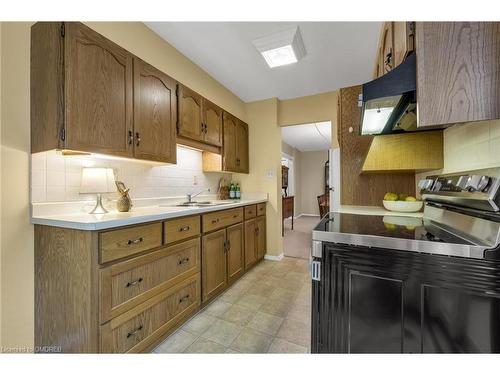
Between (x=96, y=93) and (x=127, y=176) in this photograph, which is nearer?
(x=96, y=93)

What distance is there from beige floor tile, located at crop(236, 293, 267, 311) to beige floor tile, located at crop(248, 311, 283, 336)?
109 millimetres

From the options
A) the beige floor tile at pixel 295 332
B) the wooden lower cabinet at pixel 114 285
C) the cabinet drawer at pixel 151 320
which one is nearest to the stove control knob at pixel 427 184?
the beige floor tile at pixel 295 332

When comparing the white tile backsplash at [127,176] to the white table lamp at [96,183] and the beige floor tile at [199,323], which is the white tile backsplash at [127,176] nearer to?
the white table lamp at [96,183]

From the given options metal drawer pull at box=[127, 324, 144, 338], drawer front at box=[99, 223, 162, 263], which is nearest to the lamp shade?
drawer front at box=[99, 223, 162, 263]

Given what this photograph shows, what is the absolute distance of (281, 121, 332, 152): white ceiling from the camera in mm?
4387

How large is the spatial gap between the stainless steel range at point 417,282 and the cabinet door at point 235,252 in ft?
4.31

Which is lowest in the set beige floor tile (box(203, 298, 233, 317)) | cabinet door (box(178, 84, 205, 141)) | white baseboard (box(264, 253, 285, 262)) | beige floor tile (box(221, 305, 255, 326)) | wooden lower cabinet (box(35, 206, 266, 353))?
beige floor tile (box(221, 305, 255, 326))

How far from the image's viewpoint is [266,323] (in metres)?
1.63

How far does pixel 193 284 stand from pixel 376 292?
1.30m

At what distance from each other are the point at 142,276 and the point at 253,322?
0.93 m

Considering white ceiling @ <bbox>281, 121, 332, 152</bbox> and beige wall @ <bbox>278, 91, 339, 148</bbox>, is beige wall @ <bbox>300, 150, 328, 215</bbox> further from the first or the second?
beige wall @ <bbox>278, 91, 339, 148</bbox>

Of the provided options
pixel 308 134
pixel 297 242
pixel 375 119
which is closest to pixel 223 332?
pixel 375 119

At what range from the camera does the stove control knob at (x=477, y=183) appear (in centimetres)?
79

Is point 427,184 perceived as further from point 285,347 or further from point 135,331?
point 135,331
